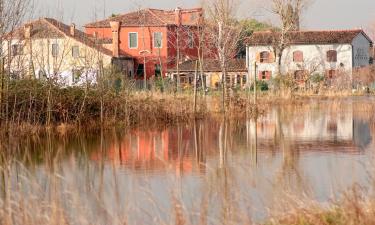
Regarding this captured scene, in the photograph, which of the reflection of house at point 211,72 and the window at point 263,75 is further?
the window at point 263,75

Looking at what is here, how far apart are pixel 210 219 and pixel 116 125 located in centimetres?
1730

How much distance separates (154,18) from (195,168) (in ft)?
161

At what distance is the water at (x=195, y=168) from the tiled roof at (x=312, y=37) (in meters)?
32.7

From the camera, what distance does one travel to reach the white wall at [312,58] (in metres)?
64.7

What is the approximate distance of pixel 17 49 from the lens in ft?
87.0

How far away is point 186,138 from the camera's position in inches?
894

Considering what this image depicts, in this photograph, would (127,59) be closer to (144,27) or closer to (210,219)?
(144,27)

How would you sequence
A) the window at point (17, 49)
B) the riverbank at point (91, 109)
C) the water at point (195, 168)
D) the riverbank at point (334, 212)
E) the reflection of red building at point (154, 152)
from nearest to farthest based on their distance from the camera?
1. the riverbank at point (334, 212)
2. the water at point (195, 168)
3. the reflection of red building at point (154, 152)
4. the riverbank at point (91, 109)
5. the window at point (17, 49)

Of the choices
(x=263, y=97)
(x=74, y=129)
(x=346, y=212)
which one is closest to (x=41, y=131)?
(x=74, y=129)

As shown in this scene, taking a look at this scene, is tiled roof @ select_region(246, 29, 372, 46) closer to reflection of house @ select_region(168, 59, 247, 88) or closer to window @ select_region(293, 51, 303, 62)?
window @ select_region(293, 51, 303, 62)

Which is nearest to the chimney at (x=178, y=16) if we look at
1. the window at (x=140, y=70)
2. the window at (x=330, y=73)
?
the window at (x=140, y=70)

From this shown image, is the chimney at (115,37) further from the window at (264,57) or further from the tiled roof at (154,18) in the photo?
the window at (264,57)

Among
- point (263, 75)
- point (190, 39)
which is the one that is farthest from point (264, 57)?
point (190, 39)

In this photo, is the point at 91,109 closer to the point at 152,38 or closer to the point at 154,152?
the point at 154,152
